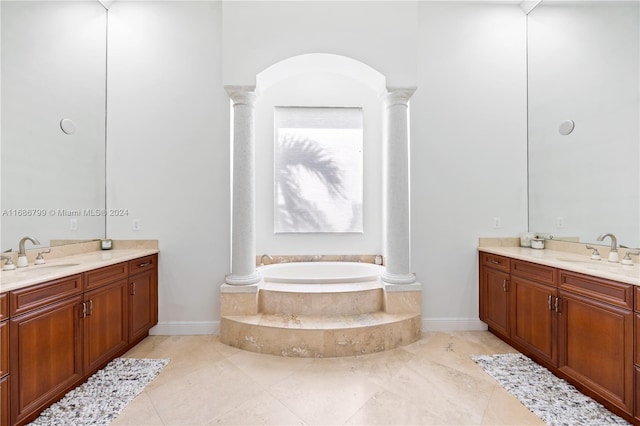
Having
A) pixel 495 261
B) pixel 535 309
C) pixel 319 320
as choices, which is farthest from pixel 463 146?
pixel 319 320

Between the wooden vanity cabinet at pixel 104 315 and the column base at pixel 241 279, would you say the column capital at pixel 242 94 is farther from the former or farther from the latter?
the wooden vanity cabinet at pixel 104 315

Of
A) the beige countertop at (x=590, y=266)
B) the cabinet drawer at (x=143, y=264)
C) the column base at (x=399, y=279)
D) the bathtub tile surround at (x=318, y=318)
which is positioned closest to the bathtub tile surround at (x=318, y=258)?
the bathtub tile surround at (x=318, y=318)

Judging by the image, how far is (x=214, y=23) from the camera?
287 centimetres

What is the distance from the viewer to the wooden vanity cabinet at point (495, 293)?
8.35 feet

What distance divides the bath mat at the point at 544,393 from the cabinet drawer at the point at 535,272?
2.22ft

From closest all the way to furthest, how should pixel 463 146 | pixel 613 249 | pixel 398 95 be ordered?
pixel 613 249, pixel 398 95, pixel 463 146

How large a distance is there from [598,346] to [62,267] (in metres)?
3.57

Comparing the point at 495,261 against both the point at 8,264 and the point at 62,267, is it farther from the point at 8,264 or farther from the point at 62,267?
the point at 8,264

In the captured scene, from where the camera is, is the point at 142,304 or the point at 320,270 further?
the point at 320,270

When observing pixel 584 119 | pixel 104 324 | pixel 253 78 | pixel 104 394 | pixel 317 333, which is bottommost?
pixel 104 394

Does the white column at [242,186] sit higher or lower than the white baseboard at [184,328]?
higher

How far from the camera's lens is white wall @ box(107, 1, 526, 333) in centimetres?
264

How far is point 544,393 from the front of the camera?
186cm

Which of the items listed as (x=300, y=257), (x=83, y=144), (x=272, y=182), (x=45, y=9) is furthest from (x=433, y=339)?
(x=45, y=9)
